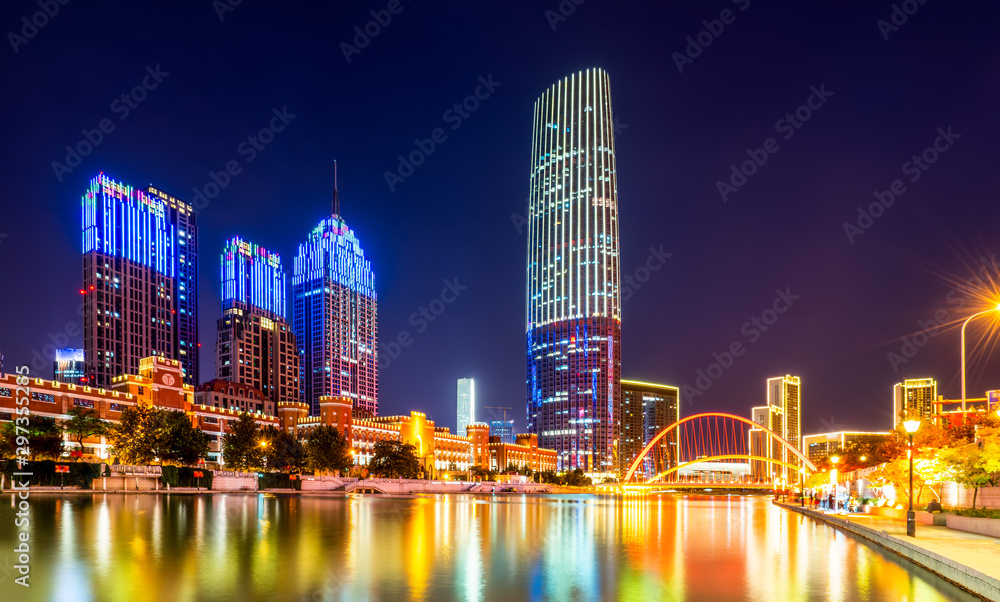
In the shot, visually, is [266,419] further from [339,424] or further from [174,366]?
[174,366]

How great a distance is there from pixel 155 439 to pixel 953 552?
86111 millimetres

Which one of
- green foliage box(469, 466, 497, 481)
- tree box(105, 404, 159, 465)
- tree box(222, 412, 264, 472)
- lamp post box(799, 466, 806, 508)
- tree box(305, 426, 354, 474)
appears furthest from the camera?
Answer: green foliage box(469, 466, 497, 481)

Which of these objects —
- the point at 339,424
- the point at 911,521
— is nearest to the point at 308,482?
the point at 339,424

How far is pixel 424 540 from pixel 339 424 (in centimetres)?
13092

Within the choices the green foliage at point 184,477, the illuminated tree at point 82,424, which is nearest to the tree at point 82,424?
the illuminated tree at point 82,424

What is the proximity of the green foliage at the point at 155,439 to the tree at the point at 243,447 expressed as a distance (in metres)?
9.79

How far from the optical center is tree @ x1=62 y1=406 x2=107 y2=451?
304ft

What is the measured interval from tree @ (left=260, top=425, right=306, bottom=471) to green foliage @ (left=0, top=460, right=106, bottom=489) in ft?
113

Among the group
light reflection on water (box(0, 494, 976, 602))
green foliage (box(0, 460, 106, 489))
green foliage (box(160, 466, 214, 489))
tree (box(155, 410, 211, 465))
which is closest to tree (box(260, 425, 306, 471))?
green foliage (box(160, 466, 214, 489))

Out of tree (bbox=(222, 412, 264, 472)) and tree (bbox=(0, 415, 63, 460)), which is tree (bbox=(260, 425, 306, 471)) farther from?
tree (bbox=(0, 415, 63, 460))

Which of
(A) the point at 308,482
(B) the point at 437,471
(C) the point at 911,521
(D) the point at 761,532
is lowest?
(B) the point at 437,471

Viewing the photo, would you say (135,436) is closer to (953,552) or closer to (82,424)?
(82,424)

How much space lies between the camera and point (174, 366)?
122 m

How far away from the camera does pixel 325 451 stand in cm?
11981
